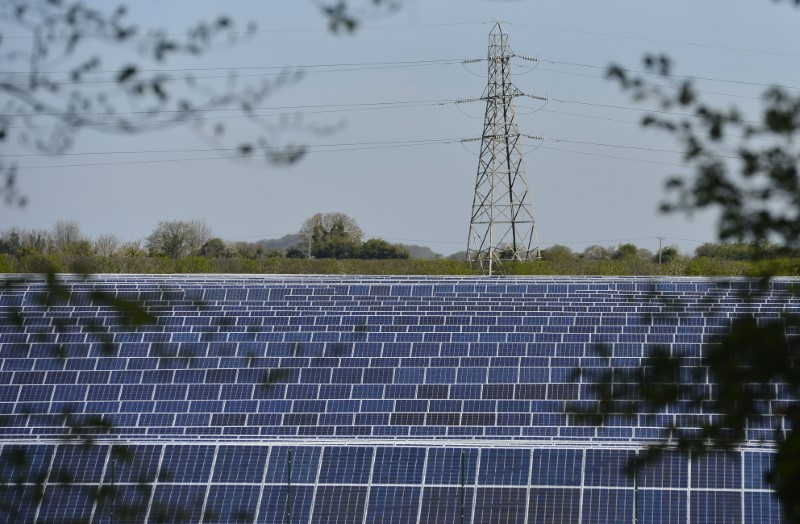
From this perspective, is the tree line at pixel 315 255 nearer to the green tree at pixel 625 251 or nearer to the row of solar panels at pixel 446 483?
the green tree at pixel 625 251

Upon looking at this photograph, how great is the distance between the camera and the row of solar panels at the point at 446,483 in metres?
24.1

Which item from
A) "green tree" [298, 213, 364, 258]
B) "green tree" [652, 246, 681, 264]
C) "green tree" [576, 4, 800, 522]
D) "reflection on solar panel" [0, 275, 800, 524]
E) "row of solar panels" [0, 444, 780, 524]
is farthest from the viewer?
"green tree" [298, 213, 364, 258]

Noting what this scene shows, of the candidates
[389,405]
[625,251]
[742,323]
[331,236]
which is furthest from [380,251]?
[742,323]

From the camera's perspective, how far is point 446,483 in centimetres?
2516

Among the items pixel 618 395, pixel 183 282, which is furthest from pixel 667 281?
pixel 618 395

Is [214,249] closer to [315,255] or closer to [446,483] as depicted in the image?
[315,255]

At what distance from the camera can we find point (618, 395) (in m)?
7.01

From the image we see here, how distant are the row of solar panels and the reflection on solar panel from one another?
0.13 ft

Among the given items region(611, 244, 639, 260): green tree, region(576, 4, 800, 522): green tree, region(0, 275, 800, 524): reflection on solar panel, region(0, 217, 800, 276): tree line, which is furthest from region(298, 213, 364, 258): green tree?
region(576, 4, 800, 522): green tree

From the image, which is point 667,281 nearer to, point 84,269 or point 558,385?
point 558,385

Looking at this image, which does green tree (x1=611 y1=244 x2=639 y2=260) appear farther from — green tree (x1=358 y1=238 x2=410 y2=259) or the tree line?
green tree (x1=358 y1=238 x2=410 y2=259)

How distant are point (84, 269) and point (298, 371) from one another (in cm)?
2329

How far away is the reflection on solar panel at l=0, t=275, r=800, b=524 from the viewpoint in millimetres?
24438

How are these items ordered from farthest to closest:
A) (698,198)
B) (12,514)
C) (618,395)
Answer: (12,514) < (618,395) < (698,198)
